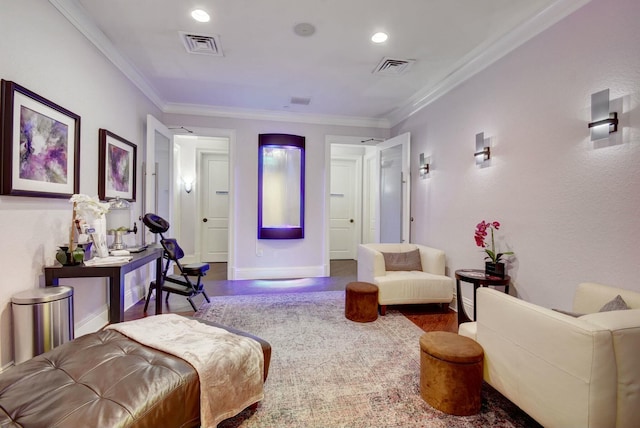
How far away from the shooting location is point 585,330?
1.26 metres

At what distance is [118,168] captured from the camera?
131 inches

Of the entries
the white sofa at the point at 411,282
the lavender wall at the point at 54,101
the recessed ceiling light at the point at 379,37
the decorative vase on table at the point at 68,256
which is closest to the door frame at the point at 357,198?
the white sofa at the point at 411,282

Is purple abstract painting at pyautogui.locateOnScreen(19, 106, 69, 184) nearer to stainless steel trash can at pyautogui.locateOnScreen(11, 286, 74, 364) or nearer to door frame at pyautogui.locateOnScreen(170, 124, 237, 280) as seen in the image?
stainless steel trash can at pyautogui.locateOnScreen(11, 286, 74, 364)

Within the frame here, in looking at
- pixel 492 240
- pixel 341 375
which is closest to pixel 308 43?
pixel 492 240

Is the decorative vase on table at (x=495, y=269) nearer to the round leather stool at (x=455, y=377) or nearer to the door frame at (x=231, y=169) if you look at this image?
the round leather stool at (x=455, y=377)

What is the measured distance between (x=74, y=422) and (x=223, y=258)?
5.83m

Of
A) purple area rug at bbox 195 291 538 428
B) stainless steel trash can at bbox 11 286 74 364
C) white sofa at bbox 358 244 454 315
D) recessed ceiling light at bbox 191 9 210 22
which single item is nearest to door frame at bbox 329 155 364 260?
white sofa at bbox 358 244 454 315

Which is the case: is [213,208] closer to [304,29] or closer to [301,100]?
[301,100]

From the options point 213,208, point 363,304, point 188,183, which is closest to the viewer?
point 363,304

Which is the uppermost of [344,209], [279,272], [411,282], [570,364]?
[344,209]

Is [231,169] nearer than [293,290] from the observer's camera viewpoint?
No

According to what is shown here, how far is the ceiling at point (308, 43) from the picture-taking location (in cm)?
247

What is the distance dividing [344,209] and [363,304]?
172 inches

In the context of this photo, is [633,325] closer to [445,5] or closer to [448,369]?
[448,369]
